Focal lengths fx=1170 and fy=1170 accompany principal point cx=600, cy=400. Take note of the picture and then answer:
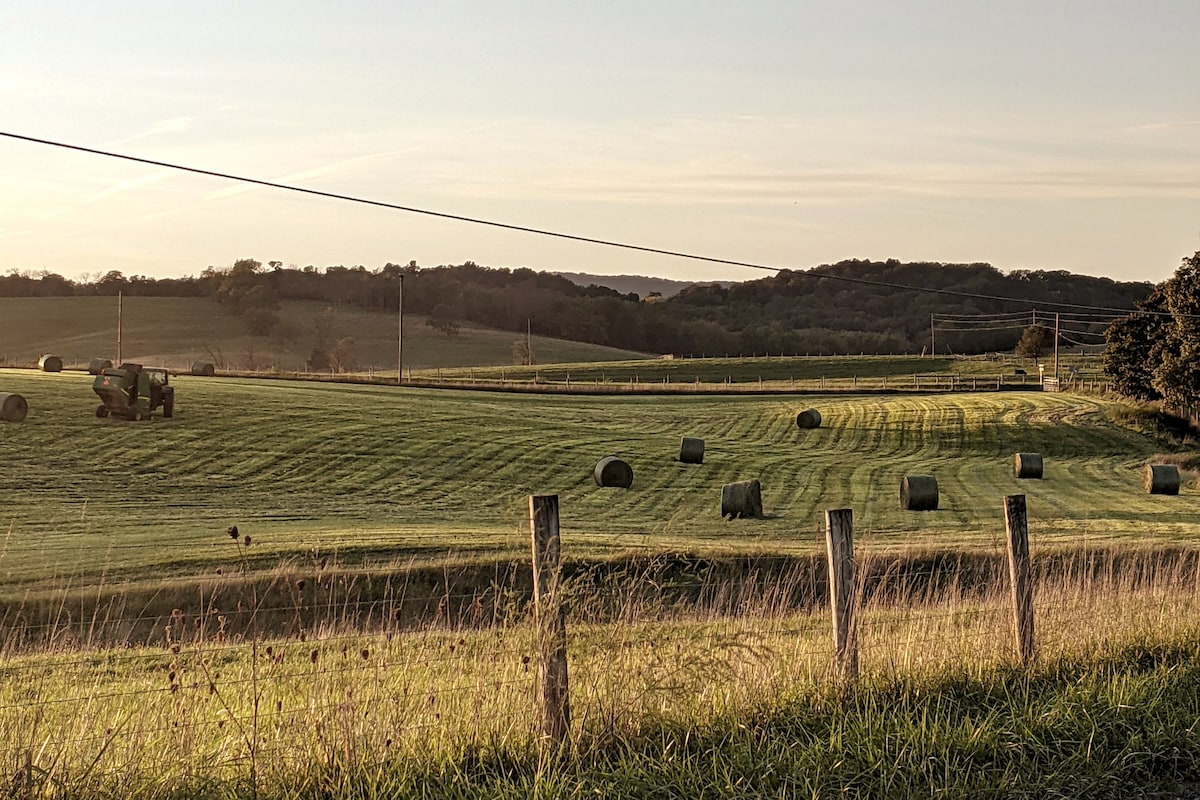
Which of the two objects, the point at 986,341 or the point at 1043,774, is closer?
the point at 1043,774

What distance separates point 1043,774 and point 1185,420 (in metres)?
54.5

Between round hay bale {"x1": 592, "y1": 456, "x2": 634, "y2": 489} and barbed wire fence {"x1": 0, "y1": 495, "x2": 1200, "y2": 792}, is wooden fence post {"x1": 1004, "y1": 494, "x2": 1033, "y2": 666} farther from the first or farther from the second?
round hay bale {"x1": 592, "y1": 456, "x2": 634, "y2": 489}

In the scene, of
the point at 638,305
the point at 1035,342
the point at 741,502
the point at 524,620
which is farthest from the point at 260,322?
the point at 524,620

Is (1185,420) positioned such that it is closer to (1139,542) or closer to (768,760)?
(1139,542)

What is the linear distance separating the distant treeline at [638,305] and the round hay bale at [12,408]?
3746 inches

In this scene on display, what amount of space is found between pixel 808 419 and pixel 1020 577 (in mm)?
45995

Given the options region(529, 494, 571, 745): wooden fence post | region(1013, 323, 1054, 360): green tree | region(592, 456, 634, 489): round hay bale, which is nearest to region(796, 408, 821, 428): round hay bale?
region(592, 456, 634, 489): round hay bale

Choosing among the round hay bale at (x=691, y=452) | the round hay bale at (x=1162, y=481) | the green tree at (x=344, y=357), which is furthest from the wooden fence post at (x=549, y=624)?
the green tree at (x=344, y=357)

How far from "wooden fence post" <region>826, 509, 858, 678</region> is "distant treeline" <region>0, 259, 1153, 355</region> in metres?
121

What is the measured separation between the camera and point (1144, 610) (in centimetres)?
952

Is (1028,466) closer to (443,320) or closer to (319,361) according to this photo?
(319,361)

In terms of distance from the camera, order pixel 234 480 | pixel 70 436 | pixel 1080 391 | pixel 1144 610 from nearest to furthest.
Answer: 1. pixel 1144 610
2. pixel 234 480
3. pixel 70 436
4. pixel 1080 391

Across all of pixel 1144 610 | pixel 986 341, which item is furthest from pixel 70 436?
pixel 986 341

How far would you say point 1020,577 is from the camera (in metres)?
8.27
